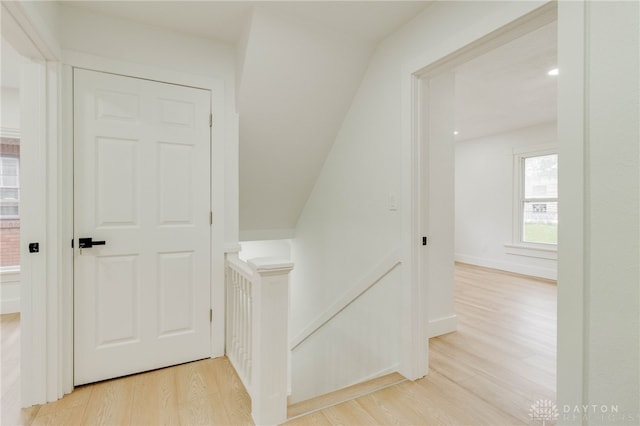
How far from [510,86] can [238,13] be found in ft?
9.73

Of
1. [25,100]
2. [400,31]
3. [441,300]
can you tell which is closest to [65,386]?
[25,100]

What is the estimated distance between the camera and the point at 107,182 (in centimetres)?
205

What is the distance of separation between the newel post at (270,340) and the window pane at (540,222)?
5.16 meters

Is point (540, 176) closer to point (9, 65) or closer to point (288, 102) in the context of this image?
point (288, 102)

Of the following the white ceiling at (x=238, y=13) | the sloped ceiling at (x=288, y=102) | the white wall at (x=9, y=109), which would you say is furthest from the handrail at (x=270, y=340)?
the white wall at (x=9, y=109)

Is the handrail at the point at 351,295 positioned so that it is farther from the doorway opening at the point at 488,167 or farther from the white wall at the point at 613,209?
the white wall at the point at 613,209

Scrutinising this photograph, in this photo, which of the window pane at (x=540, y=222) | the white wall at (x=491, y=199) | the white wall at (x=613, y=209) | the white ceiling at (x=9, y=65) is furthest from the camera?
the white wall at (x=491, y=199)

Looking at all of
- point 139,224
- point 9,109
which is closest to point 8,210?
point 9,109

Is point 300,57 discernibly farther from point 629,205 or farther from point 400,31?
point 629,205

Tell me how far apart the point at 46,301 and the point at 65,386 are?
1.77ft

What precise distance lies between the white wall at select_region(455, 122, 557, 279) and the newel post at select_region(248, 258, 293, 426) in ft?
16.3

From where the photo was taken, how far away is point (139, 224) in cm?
213

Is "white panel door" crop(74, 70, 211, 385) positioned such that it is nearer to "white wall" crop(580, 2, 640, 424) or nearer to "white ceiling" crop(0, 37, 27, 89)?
"white ceiling" crop(0, 37, 27, 89)

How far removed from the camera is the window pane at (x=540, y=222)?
16.6 feet
